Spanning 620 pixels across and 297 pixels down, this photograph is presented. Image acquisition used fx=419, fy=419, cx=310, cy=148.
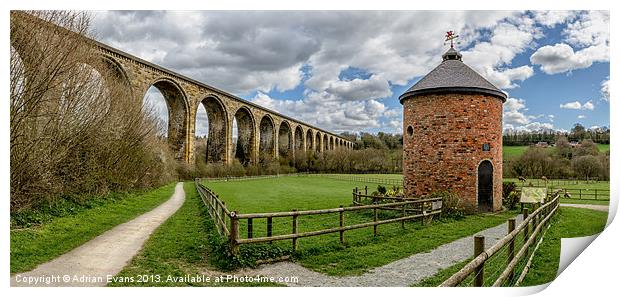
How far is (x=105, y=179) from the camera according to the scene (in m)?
14.6

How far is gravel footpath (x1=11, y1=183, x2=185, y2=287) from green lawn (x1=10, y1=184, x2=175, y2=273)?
0.69ft

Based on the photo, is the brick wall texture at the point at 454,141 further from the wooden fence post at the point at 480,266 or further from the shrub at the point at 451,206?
the wooden fence post at the point at 480,266

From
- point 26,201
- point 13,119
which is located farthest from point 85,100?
point 13,119

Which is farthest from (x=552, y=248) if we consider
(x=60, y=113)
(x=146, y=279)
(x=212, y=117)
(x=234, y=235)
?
(x=212, y=117)

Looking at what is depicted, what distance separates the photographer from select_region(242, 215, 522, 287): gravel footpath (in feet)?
18.4

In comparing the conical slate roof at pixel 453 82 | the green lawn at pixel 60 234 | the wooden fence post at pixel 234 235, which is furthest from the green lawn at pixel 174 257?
the conical slate roof at pixel 453 82

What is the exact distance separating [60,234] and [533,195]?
11795 mm

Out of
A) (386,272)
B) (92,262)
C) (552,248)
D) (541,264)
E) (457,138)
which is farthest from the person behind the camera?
(457,138)

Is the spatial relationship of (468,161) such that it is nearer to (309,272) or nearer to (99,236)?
(309,272)

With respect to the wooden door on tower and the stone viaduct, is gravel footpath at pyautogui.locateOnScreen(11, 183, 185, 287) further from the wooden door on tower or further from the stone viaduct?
the wooden door on tower

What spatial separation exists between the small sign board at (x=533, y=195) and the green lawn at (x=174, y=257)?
8.61 metres

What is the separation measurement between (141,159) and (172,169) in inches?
440

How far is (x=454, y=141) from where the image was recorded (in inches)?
499

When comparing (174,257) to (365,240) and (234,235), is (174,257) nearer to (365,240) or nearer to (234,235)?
(234,235)
